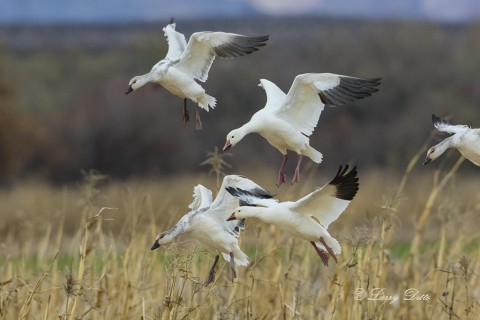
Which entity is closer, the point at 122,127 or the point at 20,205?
the point at 20,205

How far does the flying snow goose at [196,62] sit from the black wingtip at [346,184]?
0.74 metres

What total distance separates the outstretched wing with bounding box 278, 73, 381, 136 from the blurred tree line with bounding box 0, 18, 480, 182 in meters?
21.9

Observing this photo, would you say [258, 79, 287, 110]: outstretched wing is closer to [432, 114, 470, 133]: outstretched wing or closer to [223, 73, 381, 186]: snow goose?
[223, 73, 381, 186]: snow goose

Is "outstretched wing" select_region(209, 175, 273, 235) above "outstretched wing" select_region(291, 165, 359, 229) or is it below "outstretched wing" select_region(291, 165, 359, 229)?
below

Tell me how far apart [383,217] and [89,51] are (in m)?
68.1

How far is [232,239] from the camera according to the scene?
14.9ft

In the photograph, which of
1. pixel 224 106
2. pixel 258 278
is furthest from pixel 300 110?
pixel 224 106

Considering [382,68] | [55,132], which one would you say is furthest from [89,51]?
[55,132]

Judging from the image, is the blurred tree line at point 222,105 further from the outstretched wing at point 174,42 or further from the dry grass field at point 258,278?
the outstretched wing at point 174,42

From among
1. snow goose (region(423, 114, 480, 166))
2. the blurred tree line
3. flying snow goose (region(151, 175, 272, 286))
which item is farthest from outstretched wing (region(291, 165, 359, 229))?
the blurred tree line

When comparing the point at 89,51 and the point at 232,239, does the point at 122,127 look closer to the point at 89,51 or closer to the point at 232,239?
the point at 232,239

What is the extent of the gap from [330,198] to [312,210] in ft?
0.33

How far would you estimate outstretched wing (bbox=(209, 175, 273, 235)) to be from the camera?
452cm

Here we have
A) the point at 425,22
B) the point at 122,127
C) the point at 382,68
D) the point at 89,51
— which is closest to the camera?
the point at 122,127
